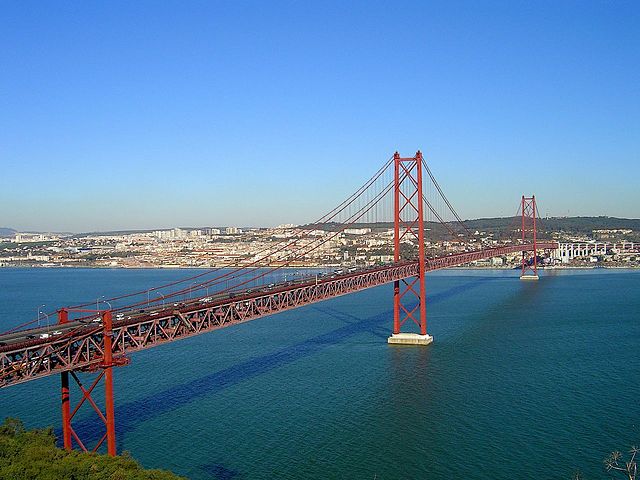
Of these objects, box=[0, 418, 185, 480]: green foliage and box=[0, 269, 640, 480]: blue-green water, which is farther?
box=[0, 269, 640, 480]: blue-green water

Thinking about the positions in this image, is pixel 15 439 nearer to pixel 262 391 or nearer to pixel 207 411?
pixel 207 411

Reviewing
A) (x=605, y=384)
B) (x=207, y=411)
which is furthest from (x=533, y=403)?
(x=207, y=411)

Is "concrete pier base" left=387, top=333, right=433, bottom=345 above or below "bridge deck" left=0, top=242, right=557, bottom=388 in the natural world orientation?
below

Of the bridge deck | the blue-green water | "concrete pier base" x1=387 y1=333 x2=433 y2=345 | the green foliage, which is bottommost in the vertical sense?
the blue-green water

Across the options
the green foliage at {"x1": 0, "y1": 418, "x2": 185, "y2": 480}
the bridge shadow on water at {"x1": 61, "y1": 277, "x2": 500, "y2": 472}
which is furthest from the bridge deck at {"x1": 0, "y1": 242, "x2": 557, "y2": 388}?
the bridge shadow on water at {"x1": 61, "y1": 277, "x2": 500, "y2": 472}

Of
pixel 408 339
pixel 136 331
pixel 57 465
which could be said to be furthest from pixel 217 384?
pixel 57 465

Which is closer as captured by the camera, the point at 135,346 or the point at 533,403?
the point at 135,346

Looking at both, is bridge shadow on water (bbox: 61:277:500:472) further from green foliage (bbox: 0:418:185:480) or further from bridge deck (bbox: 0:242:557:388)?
green foliage (bbox: 0:418:185:480)
